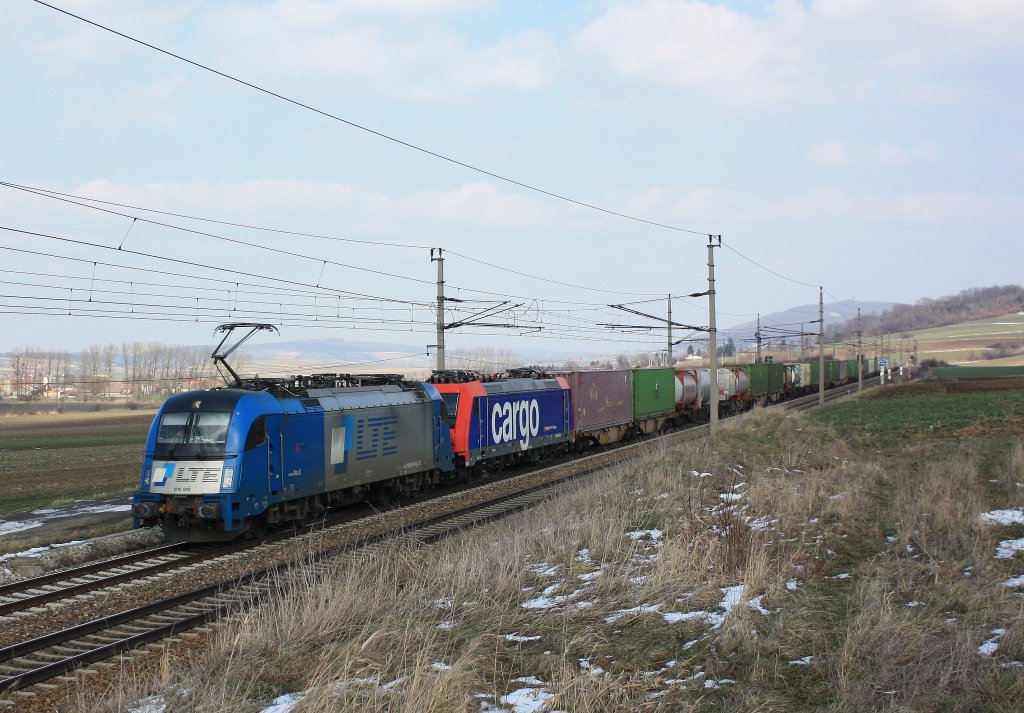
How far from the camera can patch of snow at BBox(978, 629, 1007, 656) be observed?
7.30 m

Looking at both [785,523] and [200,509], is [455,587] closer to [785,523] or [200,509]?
[785,523]

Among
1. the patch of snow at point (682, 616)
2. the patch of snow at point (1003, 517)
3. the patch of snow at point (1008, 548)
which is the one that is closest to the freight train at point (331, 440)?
the patch of snow at point (682, 616)

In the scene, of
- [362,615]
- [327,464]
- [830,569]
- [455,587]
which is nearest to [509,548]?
[455,587]

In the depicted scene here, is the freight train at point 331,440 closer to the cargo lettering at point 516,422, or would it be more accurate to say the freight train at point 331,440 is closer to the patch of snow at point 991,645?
the cargo lettering at point 516,422

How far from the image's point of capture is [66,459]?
40375 millimetres

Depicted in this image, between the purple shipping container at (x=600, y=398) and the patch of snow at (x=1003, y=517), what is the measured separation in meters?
19.2

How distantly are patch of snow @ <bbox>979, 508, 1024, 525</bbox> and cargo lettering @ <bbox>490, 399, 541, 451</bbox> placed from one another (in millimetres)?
15052

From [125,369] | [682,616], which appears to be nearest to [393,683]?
[682,616]

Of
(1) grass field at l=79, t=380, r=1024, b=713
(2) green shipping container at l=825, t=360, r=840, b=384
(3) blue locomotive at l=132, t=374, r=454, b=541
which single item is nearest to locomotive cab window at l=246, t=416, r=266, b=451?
(3) blue locomotive at l=132, t=374, r=454, b=541

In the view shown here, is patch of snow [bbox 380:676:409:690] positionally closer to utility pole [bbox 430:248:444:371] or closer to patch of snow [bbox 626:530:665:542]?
patch of snow [bbox 626:530:665:542]

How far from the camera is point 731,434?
3106 cm

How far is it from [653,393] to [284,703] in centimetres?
3497

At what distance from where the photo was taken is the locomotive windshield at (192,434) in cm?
1559

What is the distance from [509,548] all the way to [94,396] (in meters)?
112
